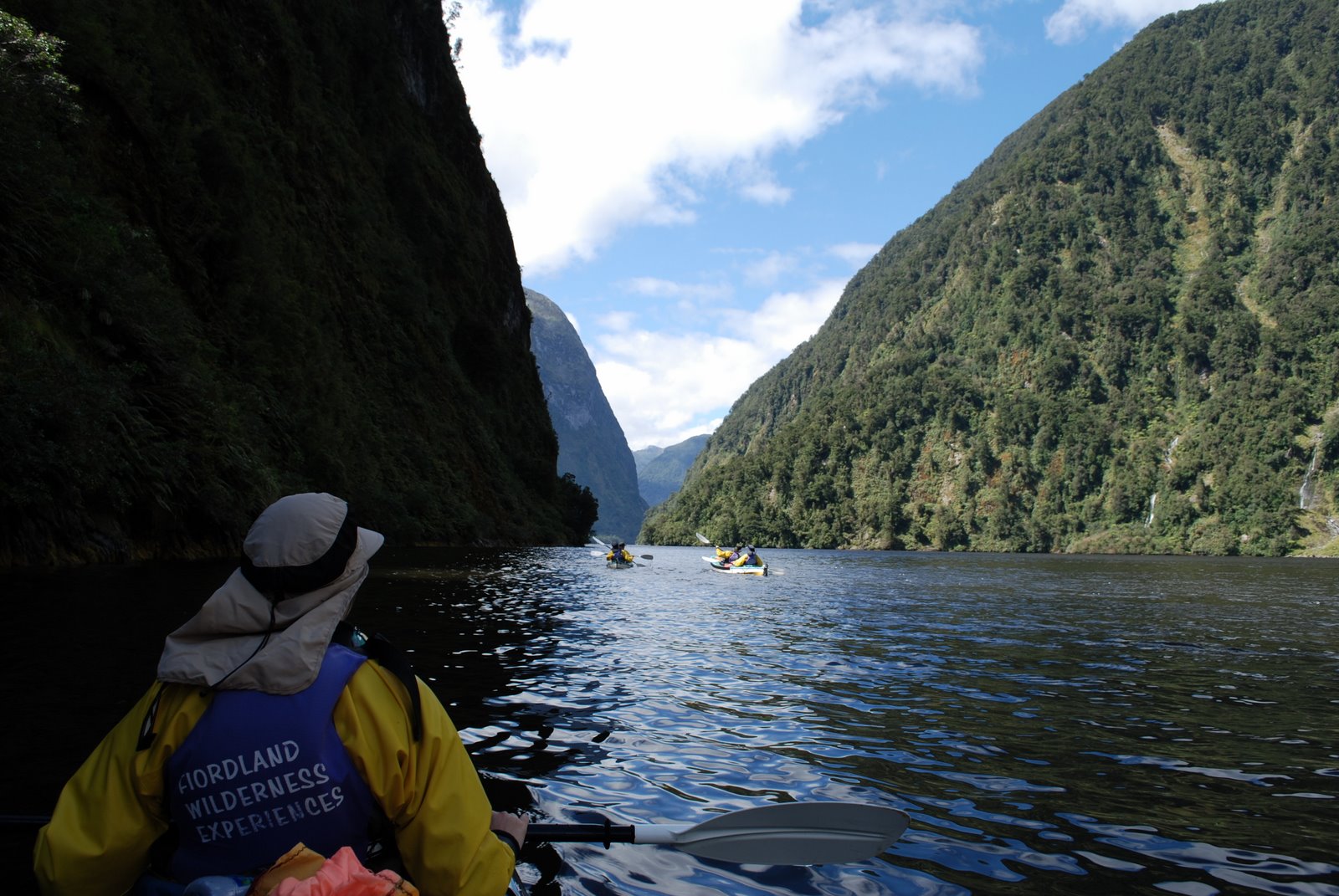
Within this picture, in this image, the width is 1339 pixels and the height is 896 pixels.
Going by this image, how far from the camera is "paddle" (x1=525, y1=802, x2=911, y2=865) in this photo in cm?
536

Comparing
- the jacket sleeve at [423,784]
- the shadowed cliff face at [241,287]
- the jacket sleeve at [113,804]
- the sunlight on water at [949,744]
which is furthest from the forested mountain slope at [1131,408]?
the jacket sleeve at [113,804]

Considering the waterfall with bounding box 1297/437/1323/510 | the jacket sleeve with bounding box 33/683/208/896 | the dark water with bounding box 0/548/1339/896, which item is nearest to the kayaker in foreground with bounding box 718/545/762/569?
the dark water with bounding box 0/548/1339/896

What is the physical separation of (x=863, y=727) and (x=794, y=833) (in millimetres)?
4235

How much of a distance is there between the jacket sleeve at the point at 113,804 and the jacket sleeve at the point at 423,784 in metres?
0.58

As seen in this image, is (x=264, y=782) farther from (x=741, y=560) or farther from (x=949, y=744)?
(x=741, y=560)

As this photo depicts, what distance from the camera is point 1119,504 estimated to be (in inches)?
5517

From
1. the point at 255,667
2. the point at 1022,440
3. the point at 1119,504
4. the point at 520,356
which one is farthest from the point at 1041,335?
the point at 255,667

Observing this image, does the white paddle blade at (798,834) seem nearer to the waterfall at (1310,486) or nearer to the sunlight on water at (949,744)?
the sunlight on water at (949,744)

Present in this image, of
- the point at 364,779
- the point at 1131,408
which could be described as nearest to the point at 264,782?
the point at 364,779

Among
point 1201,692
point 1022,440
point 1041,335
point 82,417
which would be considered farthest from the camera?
point 1041,335

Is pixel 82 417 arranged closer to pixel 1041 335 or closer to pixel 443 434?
pixel 443 434

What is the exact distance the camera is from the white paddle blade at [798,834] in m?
5.38

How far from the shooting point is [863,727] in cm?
942

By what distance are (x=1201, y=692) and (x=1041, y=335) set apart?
620 feet
